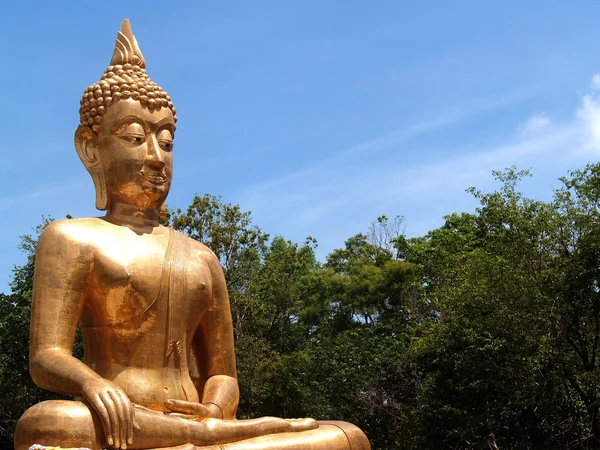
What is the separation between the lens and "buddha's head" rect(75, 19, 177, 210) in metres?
8.04

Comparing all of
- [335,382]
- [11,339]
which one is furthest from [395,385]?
[11,339]

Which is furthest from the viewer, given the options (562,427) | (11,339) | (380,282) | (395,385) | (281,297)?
(380,282)

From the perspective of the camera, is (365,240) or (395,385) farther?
(365,240)

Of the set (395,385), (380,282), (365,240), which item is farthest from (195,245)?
(365,240)

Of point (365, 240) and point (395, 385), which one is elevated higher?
point (365, 240)

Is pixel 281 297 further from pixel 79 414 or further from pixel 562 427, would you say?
pixel 79 414

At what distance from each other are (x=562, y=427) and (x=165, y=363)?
14690 millimetres

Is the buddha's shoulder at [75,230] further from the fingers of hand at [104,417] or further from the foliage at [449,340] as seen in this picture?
the foliage at [449,340]

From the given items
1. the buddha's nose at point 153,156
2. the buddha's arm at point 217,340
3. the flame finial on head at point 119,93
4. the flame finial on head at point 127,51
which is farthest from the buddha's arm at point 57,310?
the flame finial on head at point 127,51

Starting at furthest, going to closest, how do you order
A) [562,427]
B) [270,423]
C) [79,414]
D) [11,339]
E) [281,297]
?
[281,297], [11,339], [562,427], [270,423], [79,414]

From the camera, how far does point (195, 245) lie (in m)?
8.42

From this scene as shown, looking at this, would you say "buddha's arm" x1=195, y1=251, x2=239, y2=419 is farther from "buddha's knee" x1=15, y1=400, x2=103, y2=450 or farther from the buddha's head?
"buddha's knee" x1=15, y1=400, x2=103, y2=450

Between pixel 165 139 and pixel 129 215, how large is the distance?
2.62 ft

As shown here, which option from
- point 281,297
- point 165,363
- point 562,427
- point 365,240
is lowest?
point 562,427
